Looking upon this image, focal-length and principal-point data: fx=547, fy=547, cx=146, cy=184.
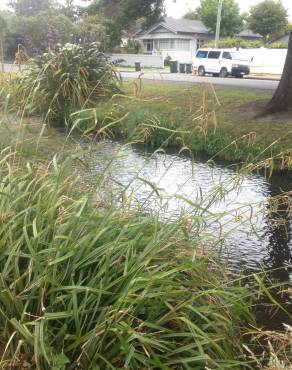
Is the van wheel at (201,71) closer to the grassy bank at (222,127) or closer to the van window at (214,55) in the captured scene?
the van window at (214,55)

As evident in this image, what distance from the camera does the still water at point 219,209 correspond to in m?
3.67

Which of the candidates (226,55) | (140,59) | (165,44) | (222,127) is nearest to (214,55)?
(226,55)

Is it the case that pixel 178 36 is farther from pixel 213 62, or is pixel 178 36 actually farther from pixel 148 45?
pixel 213 62

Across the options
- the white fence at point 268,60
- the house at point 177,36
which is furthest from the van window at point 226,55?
the house at point 177,36

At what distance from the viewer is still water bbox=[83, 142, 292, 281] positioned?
12.0 feet

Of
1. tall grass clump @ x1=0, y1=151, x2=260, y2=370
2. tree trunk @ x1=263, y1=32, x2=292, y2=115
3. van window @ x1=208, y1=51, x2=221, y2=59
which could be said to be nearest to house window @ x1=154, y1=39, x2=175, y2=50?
van window @ x1=208, y1=51, x2=221, y2=59

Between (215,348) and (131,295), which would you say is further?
(215,348)

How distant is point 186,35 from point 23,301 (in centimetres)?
5689

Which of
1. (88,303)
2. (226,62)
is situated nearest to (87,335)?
(88,303)

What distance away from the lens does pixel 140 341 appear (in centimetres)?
275

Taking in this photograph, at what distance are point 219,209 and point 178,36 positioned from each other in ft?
172

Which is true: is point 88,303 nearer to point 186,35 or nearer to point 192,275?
point 192,275

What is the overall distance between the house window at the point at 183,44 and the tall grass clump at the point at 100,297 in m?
56.4

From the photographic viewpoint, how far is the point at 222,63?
32.9m
